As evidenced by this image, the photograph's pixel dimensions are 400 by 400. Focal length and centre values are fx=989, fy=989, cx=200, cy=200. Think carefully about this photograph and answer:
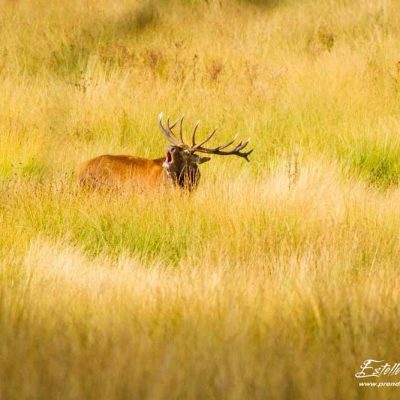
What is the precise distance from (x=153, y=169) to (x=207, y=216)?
1.50m

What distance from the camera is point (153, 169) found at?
6965 millimetres

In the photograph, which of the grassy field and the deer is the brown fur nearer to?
the deer

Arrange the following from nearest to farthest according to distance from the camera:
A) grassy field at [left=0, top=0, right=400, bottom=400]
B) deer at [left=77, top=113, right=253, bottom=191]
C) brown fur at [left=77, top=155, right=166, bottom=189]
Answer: grassy field at [left=0, top=0, right=400, bottom=400] < deer at [left=77, top=113, right=253, bottom=191] < brown fur at [left=77, top=155, right=166, bottom=189]

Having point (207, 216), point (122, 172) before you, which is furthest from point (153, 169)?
point (207, 216)

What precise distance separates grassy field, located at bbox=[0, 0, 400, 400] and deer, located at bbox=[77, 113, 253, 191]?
21 cm

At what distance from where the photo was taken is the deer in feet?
22.0

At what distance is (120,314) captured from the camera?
3.66 m

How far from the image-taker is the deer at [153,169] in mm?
6716

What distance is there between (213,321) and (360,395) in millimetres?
733

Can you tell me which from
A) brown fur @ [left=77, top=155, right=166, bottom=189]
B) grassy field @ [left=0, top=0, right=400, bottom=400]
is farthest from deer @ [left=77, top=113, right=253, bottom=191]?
grassy field @ [left=0, top=0, right=400, bottom=400]

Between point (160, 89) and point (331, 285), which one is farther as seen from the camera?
point (160, 89)

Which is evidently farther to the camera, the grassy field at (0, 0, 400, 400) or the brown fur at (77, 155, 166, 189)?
the brown fur at (77, 155, 166, 189)

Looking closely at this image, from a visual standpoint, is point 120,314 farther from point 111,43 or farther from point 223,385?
point 111,43

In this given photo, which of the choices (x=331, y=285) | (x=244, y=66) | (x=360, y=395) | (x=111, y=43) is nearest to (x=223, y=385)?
(x=360, y=395)
